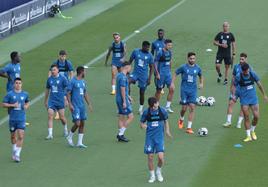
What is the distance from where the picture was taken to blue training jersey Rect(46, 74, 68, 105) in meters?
22.6

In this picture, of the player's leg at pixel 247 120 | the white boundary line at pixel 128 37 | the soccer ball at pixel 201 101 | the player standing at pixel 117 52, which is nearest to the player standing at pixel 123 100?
the player's leg at pixel 247 120

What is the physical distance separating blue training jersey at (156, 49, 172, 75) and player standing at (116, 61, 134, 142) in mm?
3262

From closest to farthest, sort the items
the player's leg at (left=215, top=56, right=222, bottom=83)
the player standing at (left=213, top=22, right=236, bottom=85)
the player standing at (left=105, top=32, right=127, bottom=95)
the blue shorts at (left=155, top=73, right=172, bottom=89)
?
1. the blue shorts at (left=155, top=73, right=172, bottom=89)
2. the player standing at (left=105, top=32, right=127, bottom=95)
3. the player standing at (left=213, top=22, right=236, bottom=85)
4. the player's leg at (left=215, top=56, right=222, bottom=83)

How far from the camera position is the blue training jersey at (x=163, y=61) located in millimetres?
25688

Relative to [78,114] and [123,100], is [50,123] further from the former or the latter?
[123,100]

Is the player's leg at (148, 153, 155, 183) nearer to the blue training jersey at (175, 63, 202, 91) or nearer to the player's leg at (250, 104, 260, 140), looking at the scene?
the player's leg at (250, 104, 260, 140)

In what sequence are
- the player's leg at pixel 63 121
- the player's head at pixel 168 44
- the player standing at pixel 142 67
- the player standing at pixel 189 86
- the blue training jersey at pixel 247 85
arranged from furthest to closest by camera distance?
1. the player standing at pixel 142 67
2. the player's head at pixel 168 44
3. the player standing at pixel 189 86
4. the player's leg at pixel 63 121
5. the blue training jersey at pixel 247 85

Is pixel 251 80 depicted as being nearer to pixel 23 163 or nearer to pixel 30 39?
pixel 23 163

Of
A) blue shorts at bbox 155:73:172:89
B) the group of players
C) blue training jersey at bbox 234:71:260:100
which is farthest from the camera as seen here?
blue shorts at bbox 155:73:172:89

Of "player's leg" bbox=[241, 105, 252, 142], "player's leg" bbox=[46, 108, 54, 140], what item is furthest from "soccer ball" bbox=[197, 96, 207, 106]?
"player's leg" bbox=[46, 108, 54, 140]

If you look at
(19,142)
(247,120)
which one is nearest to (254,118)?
(247,120)

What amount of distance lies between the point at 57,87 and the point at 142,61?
3678 mm

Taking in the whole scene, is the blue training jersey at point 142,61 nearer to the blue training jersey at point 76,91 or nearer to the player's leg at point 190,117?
the player's leg at point 190,117

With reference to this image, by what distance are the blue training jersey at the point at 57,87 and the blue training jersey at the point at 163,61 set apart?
13.2 ft
